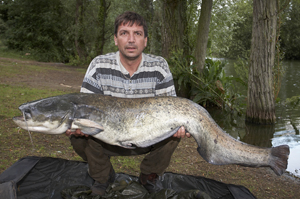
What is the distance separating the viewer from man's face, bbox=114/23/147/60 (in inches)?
115

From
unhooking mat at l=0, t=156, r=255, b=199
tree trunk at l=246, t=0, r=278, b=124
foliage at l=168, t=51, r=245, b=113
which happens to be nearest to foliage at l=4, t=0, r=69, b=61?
foliage at l=168, t=51, r=245, b=113

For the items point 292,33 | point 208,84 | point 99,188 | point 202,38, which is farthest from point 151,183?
point 292,33

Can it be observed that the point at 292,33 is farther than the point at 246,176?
Yes

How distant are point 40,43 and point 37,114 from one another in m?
23.0

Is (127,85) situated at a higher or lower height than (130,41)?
lower

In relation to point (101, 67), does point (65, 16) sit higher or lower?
higher

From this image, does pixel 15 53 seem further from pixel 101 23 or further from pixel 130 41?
pixel 130 41

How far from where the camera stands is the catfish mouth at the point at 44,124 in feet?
7.68

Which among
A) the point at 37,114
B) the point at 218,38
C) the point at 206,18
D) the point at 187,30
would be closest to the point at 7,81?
the point at 187,30

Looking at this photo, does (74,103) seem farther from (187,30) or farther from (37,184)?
(187,30)

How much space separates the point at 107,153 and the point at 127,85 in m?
0.84

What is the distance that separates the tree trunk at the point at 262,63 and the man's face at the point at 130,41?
398 centimetres

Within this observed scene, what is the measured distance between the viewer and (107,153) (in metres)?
3.00

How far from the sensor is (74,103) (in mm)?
2486
